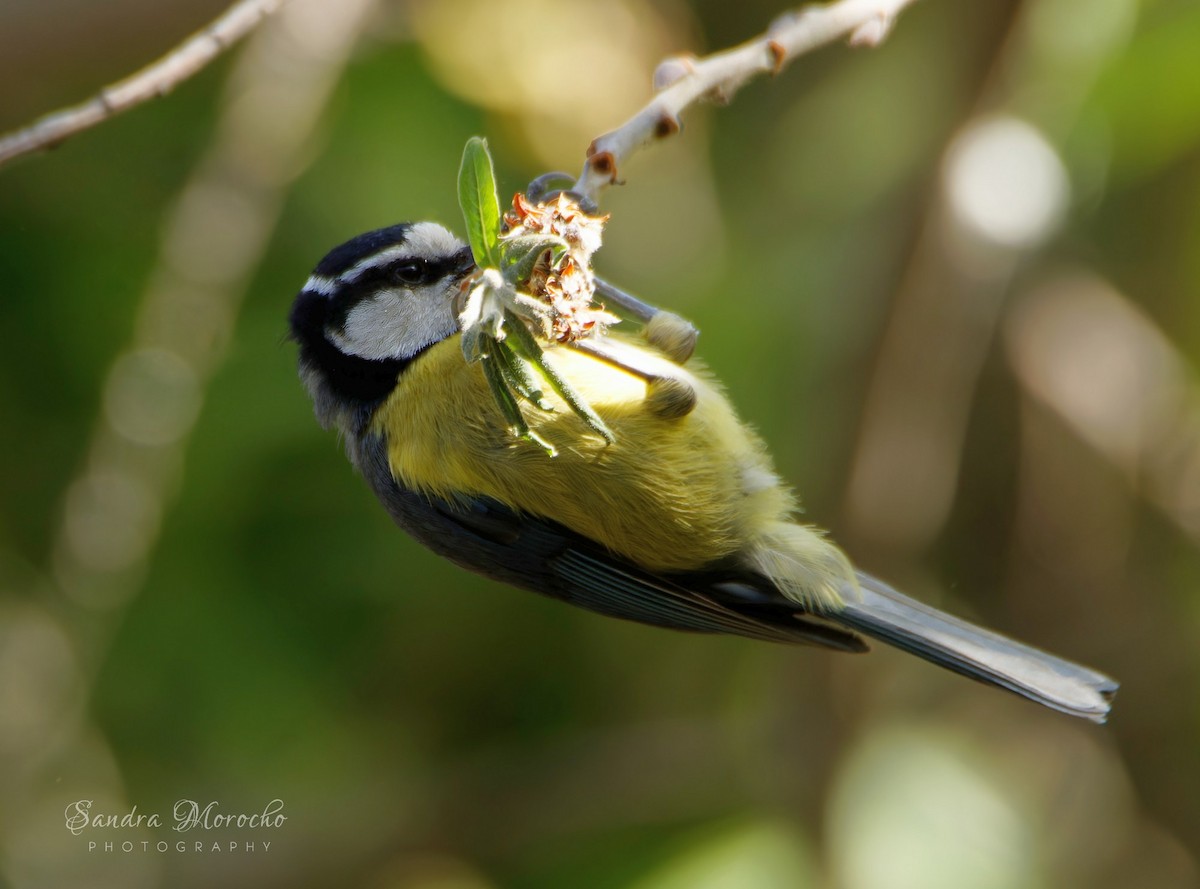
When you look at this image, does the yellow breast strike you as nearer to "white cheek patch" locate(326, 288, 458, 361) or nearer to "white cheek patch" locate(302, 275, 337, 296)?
"white cheek patch" locate(326, 288, 458, 361)

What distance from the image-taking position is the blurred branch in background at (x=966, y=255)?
3.96 meters

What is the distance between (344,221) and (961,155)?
7.47 feet

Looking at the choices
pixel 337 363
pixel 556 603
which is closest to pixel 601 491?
pixel 337 363

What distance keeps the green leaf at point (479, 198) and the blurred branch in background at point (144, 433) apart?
2356mm

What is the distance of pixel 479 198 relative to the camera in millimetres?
1573

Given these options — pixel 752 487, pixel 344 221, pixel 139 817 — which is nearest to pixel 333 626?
pixel 139 817

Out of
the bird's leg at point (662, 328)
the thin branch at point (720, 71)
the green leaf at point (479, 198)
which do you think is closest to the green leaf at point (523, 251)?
the green leaf at point (479, 198)

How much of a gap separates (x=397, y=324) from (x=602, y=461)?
27.6 inches

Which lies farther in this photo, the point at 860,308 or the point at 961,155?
the point at 860,308

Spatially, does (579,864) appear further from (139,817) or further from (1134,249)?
(1134,249)

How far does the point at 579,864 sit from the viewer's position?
418 centimetres

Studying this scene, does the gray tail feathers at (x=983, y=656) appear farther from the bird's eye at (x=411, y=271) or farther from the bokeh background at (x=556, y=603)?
the bokeh background at (x=556, y=603)

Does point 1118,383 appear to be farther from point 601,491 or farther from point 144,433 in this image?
point 144,433

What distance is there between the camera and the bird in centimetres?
261
